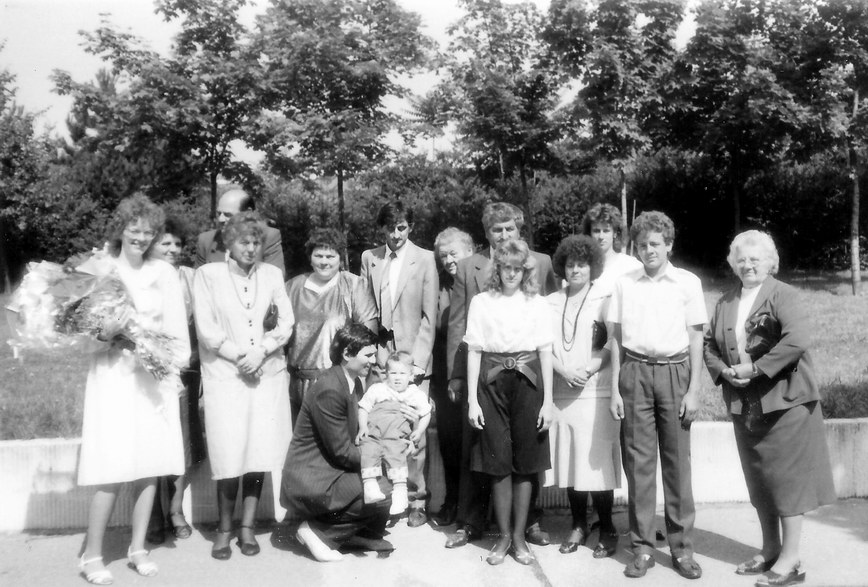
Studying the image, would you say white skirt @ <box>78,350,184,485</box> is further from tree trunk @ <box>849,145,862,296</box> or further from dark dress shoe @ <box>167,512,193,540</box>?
tree trunk @ <box>849,145,862,296</box>

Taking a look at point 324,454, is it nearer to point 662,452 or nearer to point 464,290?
point 464,290

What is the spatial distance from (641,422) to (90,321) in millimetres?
2970

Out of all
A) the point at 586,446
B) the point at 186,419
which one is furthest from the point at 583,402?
the point at 186,419

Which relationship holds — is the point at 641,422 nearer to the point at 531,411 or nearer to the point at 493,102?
the point at 531,411

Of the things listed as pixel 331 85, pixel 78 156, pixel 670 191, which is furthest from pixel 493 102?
pixel 78 156

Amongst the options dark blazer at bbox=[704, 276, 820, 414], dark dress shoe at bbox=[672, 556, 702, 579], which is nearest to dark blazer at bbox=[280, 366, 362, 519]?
dark dress shoe at bbox=[672, 556, 702, 579]

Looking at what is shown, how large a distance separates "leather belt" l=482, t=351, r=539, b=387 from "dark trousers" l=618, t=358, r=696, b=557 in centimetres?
54

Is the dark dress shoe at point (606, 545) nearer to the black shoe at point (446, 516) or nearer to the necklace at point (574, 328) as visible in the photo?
the black shoe at point (446, 516)

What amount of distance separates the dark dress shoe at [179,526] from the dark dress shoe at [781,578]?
10.8 feet

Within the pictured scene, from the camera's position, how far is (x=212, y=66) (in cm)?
1588

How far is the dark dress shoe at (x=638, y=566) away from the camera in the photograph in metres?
4.17

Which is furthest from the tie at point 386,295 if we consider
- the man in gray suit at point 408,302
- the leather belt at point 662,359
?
the leather belt at point 662,359

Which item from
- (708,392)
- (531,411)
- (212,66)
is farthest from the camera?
(212,66)

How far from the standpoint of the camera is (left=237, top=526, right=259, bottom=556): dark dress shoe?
455 centimetres
